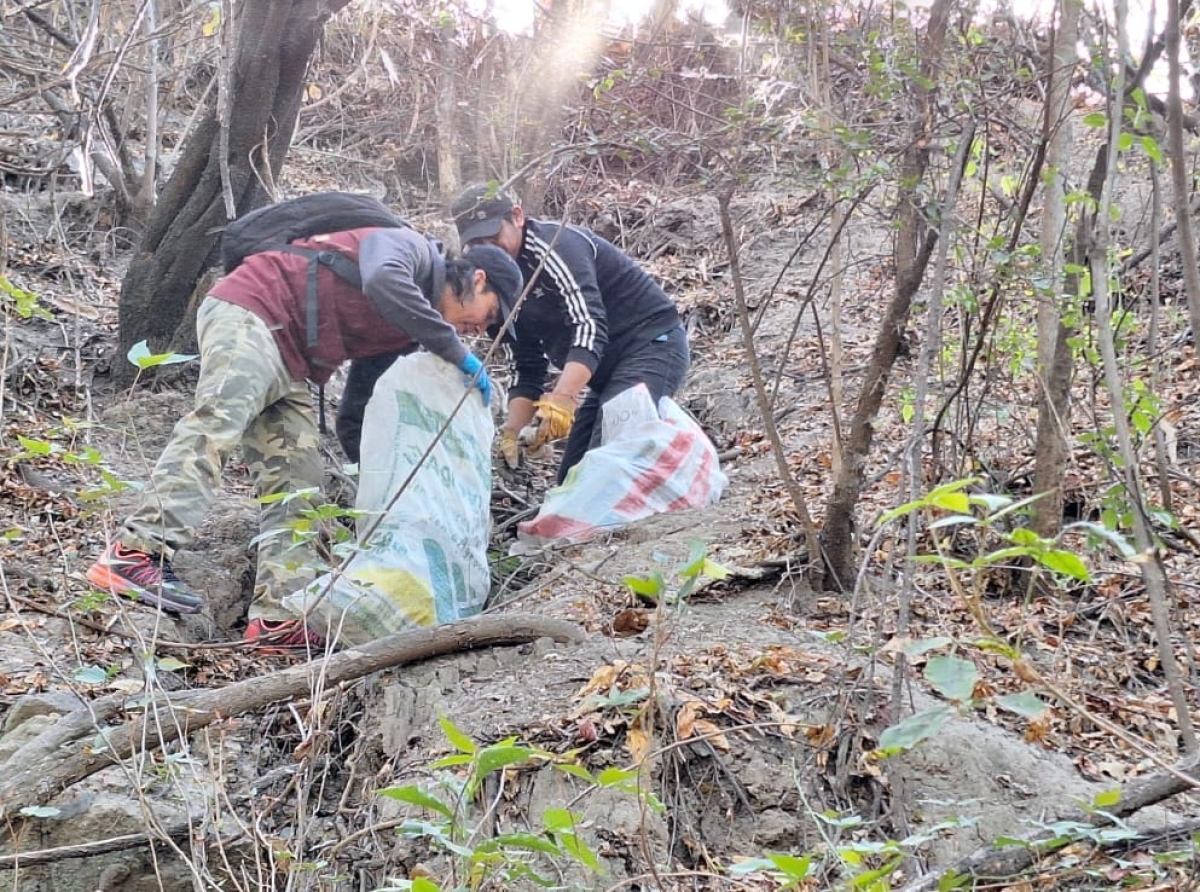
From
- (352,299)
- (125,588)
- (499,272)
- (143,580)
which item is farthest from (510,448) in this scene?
(125,588)

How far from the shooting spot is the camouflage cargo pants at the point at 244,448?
12.2ft

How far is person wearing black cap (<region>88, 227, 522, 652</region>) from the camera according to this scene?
3.70 m

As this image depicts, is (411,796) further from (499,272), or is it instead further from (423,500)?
(499,272)

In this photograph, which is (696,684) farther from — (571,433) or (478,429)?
(571,433)

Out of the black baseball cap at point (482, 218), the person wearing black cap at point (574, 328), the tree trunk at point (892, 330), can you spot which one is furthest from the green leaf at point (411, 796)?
the black baseball cap at point (482, 218)

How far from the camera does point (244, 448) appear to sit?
438 cm

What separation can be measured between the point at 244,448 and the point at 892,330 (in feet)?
8.39

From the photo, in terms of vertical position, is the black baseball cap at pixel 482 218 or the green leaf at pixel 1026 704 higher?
the black baseball cap at pixel 482 218

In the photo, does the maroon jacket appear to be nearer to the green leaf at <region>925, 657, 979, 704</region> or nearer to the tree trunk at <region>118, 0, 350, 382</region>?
the tree trunk at <region>118, 0, 350, 382</region>

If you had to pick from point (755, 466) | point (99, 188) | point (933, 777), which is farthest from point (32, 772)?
point (99, 188)

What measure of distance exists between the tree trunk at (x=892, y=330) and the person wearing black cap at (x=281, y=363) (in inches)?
52.0

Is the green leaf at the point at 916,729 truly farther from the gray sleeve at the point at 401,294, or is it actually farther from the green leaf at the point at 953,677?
the gray sleeve at the point at 401,294

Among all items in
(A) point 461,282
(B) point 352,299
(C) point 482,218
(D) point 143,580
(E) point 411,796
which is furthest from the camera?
(C) point 482,218

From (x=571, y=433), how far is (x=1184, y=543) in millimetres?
2623
